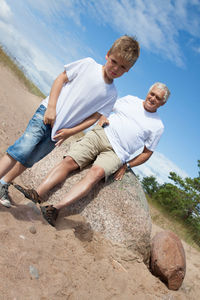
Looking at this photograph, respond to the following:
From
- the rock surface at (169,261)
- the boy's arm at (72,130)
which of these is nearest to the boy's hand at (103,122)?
the boy's arm at (72,130)

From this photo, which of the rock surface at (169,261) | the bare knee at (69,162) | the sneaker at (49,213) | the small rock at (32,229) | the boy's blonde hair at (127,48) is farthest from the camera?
the rock surface at (169,261)

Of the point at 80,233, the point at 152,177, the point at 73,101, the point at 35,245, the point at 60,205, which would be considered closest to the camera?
the point at 35,245

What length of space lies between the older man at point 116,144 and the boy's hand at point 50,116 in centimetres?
100

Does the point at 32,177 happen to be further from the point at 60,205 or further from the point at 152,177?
the point at 152,177

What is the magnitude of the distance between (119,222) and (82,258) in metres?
1.06

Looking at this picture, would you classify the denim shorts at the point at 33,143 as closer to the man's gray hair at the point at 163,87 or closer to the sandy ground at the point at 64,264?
the sandy ground at the point at 64,264

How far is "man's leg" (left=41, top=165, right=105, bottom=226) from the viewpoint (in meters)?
3.32

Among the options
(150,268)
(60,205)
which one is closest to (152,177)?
(150,268)

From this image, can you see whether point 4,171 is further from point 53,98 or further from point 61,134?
point 53,98

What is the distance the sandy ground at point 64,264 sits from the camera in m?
2.26

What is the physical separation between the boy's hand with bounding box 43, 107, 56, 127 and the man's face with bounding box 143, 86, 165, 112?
1920mm

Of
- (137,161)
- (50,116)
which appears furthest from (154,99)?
Result: (50,116)

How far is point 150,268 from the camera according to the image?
4.26 m

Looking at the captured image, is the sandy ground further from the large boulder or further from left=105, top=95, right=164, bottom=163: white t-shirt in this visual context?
left=105, top=95, right=164, bottom=163: white t-shirt
